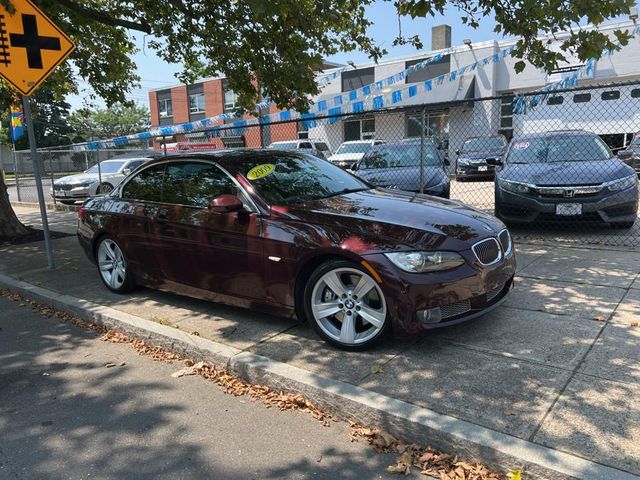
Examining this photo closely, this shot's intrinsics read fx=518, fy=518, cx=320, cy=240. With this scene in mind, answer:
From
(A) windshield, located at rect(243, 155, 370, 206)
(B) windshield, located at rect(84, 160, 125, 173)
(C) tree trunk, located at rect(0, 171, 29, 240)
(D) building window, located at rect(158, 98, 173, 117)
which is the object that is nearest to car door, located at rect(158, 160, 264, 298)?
(A) windshield, located at rect(243, 155, 370, 206)

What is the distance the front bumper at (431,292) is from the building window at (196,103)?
1559 inches

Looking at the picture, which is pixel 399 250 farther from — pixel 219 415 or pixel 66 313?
→ pixel 66 313

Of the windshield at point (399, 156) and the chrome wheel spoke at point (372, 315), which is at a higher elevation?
the windshield at point (399, 156)

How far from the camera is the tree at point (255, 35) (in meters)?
5.39

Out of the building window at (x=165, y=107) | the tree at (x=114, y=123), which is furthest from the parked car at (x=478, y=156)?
the tree at (x=114, y=123)

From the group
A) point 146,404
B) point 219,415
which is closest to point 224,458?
point 219,415

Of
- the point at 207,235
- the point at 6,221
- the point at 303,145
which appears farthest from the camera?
the point at 303,145

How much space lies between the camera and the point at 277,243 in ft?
13.8

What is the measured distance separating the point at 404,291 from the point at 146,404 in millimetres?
1967

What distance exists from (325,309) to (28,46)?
5.23 metres

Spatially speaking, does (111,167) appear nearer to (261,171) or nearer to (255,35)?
(255,35)

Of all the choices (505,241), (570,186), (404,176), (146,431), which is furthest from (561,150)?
(146,431)

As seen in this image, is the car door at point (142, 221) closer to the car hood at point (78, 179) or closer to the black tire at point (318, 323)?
the black tire at point (318, 323)

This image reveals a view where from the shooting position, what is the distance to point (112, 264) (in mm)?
5969
